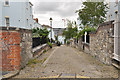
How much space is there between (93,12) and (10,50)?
13550 mm

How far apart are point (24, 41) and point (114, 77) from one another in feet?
13.0

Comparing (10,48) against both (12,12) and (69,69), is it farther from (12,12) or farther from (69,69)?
(12,12)

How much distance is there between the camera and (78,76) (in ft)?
13.4

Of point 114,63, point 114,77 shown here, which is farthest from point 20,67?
point 114,63

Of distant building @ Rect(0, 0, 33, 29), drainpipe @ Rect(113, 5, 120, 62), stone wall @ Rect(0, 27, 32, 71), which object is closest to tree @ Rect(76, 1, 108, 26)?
distant building @ Rect(0, 0, 33, 29)

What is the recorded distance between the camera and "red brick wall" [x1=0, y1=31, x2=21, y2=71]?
4.67 metres

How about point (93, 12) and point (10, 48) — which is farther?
point (93, 12)

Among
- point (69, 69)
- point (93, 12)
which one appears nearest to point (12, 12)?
point (93, 12)

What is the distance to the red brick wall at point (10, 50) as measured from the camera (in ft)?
15.3

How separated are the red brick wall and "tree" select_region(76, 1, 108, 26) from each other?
12.9 m

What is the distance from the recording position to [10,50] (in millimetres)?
4707

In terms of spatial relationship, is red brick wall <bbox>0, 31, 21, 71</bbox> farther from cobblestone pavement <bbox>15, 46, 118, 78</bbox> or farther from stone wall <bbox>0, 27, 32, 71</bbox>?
cobblestone pavement <bbox>15, 46, 118, 78</bbox>

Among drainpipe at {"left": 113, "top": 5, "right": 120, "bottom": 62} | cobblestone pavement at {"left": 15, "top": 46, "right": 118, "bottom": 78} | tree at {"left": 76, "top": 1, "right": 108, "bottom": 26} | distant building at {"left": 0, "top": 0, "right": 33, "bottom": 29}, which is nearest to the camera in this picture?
cobblestone pavement at {"left": 15, "top": 46, "right": 118, "bottom": 78}

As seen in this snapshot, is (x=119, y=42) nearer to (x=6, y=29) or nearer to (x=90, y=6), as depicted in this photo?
(x=6, y=29)
